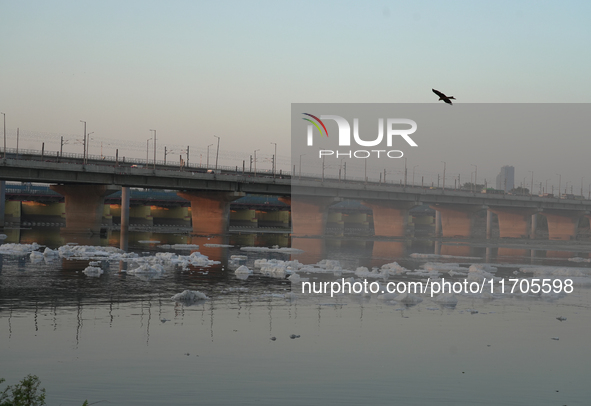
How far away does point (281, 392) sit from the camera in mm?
11031

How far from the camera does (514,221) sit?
472 feet

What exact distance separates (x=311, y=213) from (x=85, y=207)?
40871 mm

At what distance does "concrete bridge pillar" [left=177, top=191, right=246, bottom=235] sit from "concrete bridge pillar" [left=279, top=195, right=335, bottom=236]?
15.9 meters

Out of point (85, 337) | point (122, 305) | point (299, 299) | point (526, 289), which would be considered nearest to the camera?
point (85, 337)

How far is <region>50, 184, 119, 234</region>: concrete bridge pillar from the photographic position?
79.8 meters

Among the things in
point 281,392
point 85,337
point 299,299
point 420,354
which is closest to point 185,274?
point 299,299

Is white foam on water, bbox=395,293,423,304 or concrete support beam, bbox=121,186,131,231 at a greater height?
concrete support beam, bbox=121,186,131,231

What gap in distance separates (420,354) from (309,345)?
2.66 m

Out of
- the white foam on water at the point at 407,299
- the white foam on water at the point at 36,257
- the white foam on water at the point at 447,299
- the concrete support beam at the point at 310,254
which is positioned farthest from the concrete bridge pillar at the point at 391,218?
the white foam on water at the point at 407,299

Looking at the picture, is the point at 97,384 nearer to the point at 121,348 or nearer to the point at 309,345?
the point at 121,348

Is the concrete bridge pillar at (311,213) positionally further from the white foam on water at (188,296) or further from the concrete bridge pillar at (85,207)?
the white foam on water at (188,296)

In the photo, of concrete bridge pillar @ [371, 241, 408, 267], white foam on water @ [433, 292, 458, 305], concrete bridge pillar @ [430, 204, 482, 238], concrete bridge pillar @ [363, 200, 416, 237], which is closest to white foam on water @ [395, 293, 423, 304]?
white foam on water @ [433, 292, 458, 305]

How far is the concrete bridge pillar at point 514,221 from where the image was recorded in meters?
141

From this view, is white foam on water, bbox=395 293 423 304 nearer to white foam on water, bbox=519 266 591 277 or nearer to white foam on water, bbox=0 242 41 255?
white foam on water, bbox=519 266 591 277
